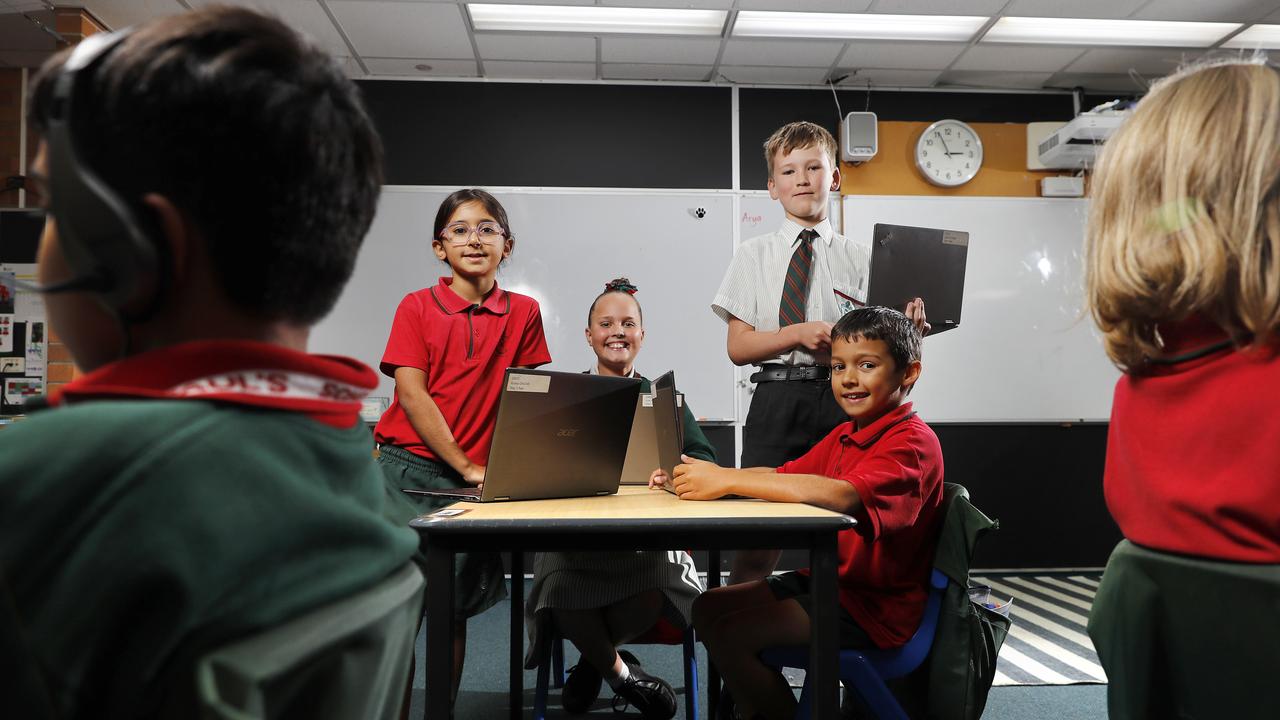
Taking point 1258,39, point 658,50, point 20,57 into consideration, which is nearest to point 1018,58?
point 1258,39

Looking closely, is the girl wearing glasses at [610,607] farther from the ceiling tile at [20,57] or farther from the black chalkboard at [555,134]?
the ceiling tile at [20,57]

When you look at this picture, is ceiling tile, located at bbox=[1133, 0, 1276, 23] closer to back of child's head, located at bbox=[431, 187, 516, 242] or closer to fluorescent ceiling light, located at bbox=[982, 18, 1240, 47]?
fluorescent ceiling light, located at bbox=[982, 18, 1240, 47]

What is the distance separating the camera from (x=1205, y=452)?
0.71 metres

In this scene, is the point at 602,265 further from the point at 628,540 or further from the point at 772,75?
the point at 628,540

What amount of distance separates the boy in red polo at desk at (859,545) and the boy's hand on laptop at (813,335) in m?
0.40

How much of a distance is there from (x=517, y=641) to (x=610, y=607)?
0.27m

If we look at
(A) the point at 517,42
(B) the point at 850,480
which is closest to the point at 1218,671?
(B) the point at 850,480

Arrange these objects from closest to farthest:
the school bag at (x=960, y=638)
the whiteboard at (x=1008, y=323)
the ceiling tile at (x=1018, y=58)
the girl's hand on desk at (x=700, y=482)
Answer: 1. the school bag at (x=960, y=638)
2. the girl's hand on desk at (x=700, y=482)
3. the ceiling tile at (x=1018, y=58)
4. the whiteboard at (x=1008, y=323)

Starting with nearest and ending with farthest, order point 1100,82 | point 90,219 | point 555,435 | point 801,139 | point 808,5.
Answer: point 90,219 < point 555,435 < point 801,139 < point 808,5 < point 1100,82

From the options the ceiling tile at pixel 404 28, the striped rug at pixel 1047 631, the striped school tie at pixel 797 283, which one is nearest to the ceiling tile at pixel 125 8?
the ceiling tile at pixel 404 28

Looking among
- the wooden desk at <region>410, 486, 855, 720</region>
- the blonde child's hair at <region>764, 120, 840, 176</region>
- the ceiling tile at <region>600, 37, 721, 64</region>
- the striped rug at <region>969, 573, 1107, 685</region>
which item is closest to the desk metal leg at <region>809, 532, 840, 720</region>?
the wooden desk at <region>410, 486, 855, 720</region>

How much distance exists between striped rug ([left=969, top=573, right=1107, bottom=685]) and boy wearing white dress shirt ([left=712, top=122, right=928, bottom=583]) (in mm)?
659

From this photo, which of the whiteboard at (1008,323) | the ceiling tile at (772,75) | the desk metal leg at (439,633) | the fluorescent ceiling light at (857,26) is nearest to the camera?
the desk metal leg at (439,633)

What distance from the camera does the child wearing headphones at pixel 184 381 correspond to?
36 cm
